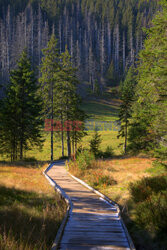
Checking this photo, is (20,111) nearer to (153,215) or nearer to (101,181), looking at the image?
(101,181)

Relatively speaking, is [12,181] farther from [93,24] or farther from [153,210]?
[93,24]

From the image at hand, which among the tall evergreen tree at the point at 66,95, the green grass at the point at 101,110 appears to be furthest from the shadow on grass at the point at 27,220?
the green grass at the point at 101,110

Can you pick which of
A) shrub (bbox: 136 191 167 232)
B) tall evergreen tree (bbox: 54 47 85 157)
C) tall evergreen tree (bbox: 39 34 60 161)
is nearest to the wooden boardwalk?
shrub (bbox: 136 191 167 232)

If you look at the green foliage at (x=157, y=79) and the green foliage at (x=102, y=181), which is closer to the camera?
the green foliage at (x=157, y=79)

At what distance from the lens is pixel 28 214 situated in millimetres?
6074

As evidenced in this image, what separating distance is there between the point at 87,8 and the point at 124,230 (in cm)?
18246

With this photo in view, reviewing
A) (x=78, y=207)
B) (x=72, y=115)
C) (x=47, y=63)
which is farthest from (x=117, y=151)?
(x=78, y=207)

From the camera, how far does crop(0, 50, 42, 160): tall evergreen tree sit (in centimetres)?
2348

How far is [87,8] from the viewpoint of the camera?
15488 centimetres

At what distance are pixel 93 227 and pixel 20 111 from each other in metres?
20.5

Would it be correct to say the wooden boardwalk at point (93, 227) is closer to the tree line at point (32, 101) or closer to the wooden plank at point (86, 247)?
the wooden plank at point (86, 247)

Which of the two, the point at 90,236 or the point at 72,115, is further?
A: the point at 72,115

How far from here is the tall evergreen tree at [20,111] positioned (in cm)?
2348

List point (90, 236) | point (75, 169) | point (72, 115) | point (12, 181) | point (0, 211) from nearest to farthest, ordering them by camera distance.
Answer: point (90, 236)
point (0, 211)
point (12, 181)
point (75, 169)
point (72, 115)
